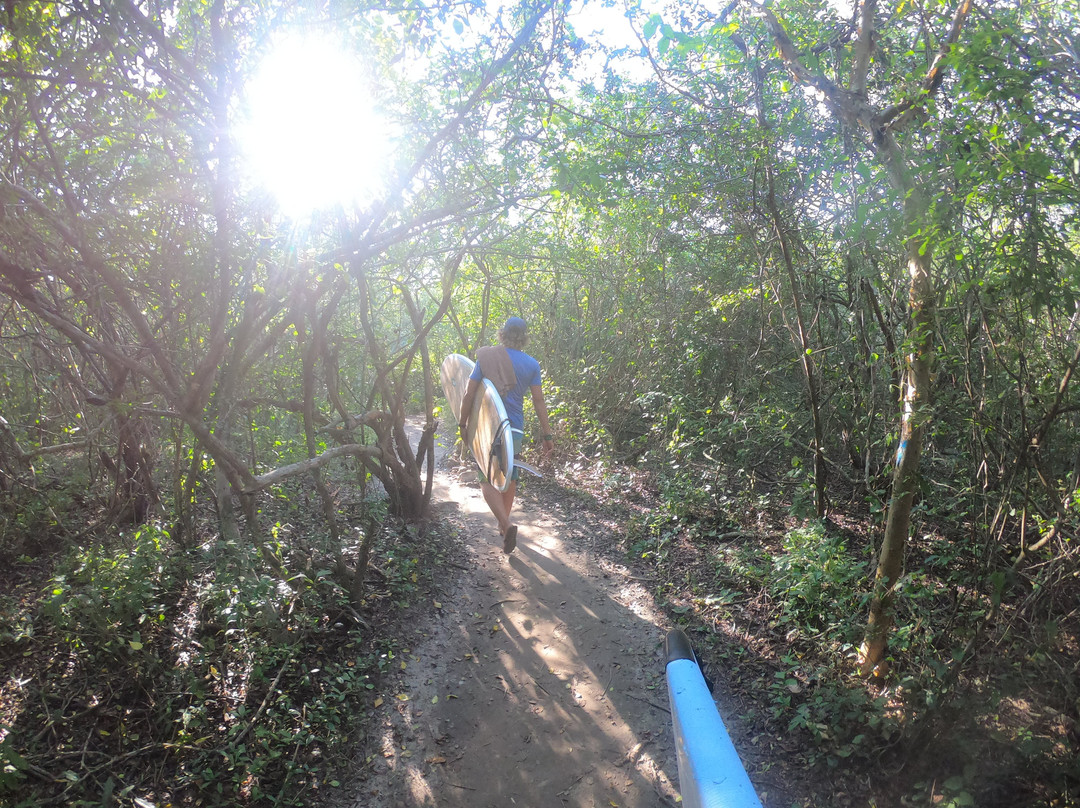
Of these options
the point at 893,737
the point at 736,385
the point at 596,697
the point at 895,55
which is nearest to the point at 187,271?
the point at 596,697

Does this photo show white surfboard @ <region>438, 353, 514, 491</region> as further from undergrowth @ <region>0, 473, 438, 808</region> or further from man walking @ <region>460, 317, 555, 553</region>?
undergrowth @ <region>0, 473, 438, 808</region>

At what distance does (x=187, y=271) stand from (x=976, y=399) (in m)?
4.25

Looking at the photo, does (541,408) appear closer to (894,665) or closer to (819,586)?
(819,586)

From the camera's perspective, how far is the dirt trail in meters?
2.62

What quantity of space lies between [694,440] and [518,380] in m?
2.08

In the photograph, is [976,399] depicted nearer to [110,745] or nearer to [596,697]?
[596,697]

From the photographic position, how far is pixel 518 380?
188 inches

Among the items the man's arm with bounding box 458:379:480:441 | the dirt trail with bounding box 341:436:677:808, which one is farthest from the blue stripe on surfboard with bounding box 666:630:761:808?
the man's arm with bounding box 458:379:480:441

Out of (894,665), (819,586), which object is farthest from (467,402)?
(894,665)

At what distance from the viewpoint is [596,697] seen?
318 cm

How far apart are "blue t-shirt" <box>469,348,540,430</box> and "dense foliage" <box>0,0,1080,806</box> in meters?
1.11

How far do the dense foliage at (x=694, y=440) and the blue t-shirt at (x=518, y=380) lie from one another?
43.6 inches

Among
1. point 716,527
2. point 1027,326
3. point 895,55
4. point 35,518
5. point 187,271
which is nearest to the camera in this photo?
point 1027,326

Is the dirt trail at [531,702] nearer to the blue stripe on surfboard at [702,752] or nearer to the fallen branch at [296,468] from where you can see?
the blue stripe on surfboard at [702,752]
